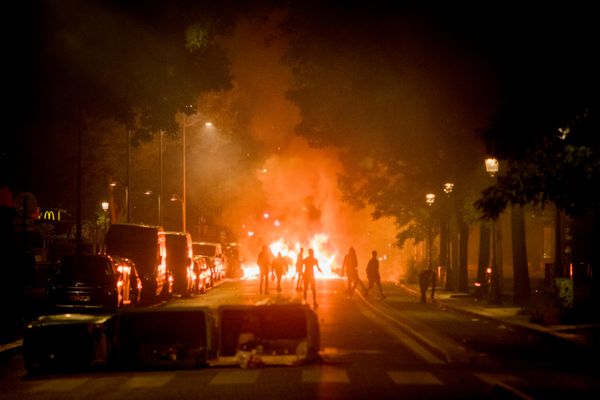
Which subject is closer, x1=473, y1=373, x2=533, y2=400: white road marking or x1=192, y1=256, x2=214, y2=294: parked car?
x1=473, y1=373, x2=533, y2=400: white road marking

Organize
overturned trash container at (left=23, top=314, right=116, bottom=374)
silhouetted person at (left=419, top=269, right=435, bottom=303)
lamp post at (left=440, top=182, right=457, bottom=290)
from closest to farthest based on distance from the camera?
1. overturned trash container at (left=23, top=314, right=116, bottom=374)
2. silhouetted person at (left=419, top=269, right=435, bottom=303)
3. lamp post at (left=440, top=182, right=457, bottom=290)

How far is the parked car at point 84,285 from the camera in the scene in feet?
99.8

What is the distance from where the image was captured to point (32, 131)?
77.3 feet

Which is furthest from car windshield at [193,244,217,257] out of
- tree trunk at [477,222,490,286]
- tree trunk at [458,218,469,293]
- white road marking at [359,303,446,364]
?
white road marking at [359,303,446,364]

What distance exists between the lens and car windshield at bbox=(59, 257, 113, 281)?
101ft

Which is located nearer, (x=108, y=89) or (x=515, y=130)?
(x=515, y=130)

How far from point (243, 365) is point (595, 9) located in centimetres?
880

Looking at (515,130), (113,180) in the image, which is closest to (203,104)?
(113,180)

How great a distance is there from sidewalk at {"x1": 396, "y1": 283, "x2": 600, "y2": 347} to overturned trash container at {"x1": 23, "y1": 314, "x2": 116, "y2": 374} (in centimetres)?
1023

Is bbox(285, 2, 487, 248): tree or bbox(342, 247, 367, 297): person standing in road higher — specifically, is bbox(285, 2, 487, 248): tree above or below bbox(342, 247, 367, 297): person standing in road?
above

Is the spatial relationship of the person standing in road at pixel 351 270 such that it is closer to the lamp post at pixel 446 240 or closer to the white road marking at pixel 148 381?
the lamp post at pixel 446 240

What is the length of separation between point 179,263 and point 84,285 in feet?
36.6

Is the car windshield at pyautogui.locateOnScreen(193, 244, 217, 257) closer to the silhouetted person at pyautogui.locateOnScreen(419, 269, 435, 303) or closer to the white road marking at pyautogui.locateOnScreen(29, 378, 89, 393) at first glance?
the silhouetted person at pyautogui.locateOnScreen(419, 269, 435, 303)

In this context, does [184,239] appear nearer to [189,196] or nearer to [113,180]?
[113,180]
